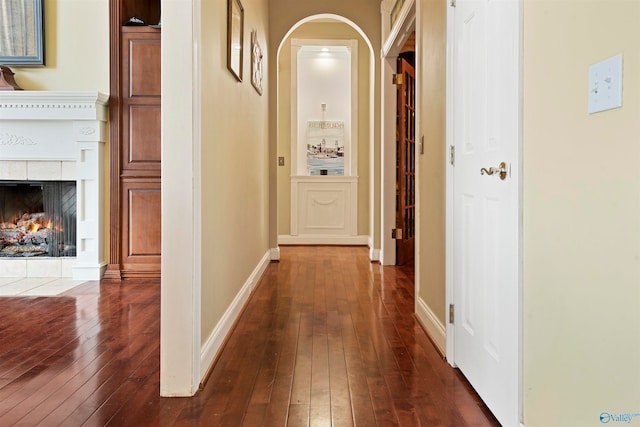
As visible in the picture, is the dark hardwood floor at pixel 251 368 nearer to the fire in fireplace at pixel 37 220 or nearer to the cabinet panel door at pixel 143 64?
the fire in fireplace at pixel 37 220

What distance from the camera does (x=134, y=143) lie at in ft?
14.2

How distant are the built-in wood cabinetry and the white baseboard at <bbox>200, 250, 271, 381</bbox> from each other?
1121mm

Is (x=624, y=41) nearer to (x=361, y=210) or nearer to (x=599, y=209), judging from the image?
(x=599, y=209)

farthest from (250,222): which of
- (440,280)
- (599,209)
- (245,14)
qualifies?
(599,209)

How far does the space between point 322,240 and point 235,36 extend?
429cm

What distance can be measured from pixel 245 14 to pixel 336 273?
2.46 meters

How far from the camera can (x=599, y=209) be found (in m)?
1.13

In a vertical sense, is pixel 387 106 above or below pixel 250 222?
above

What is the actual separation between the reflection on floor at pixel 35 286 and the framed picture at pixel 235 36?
226cm

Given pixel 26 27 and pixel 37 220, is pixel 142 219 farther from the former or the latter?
pixel 26 27

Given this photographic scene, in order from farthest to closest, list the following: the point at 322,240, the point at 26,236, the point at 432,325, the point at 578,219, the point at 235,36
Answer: the point at 322,240 < the point at 26,236 < the point at 235,36 < the point at 432,325 < the point at 578,219

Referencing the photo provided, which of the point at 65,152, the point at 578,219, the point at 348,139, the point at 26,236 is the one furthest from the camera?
the point at 348,139

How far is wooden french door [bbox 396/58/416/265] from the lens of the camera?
5.32 metres

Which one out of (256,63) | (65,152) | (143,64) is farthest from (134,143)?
(256,63)
